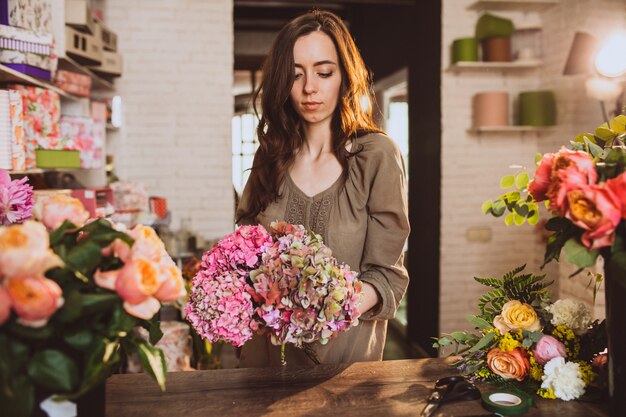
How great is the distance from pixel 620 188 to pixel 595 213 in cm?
5

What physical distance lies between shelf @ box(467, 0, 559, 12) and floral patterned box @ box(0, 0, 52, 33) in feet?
9.41

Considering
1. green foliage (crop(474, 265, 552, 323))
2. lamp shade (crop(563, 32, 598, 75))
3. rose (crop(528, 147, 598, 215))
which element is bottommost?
green foliage (crop(474, 265, 552, 323))

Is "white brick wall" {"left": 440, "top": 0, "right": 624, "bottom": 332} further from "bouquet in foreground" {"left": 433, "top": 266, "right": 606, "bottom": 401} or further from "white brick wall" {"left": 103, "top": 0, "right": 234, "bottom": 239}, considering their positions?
"bouquet in foreground" {"left": 433, "top": 266, "right": 606, "bottom": 401}

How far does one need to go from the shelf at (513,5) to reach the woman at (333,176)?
283cm

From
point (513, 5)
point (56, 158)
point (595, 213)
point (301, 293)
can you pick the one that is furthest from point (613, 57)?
point (56, 158)

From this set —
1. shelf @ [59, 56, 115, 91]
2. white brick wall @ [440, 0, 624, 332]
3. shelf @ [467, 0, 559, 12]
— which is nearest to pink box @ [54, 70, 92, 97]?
shelf @ [59, 56, 115, 91]

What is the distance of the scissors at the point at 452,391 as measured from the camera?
42.6 inches

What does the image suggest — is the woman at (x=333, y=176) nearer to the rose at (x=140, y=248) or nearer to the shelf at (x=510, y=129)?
the rose at (x=140, y=248)

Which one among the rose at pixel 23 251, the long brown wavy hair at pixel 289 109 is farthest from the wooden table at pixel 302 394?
the long brown wavy hair at pixel 289 109

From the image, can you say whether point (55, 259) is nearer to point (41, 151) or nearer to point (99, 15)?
point (41, 151)

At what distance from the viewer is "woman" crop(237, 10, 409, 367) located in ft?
5.09

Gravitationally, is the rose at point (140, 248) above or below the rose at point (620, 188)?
below

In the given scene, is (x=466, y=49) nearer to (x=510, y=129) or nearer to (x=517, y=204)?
(x=510, y=129)

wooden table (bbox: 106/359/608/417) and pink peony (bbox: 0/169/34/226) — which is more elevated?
pink peony (bbox: 0/169/34/226)
